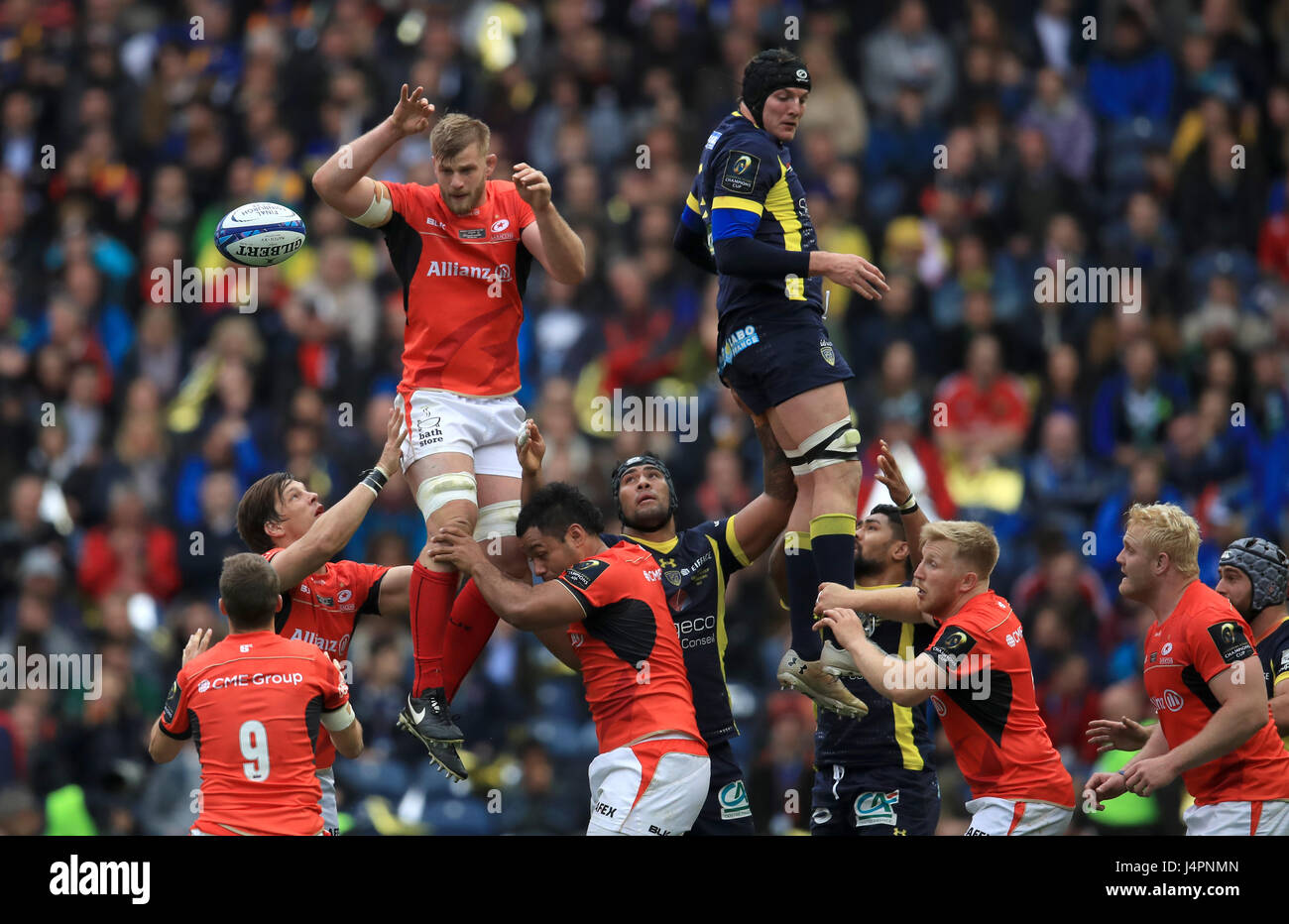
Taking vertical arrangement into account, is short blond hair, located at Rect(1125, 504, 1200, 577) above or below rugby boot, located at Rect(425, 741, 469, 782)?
above

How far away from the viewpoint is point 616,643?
8.04m

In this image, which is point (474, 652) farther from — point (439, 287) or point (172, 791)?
point (172, 791)

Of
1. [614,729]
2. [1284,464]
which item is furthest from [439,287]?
[1284,464]

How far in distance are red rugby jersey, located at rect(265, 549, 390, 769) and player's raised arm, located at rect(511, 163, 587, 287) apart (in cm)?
183

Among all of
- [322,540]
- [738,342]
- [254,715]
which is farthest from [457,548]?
[738,342]

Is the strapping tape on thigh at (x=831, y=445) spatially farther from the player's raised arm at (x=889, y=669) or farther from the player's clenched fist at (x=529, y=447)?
the player's clenched fist at (x=529, y=447)

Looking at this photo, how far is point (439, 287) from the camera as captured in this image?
8.33 m

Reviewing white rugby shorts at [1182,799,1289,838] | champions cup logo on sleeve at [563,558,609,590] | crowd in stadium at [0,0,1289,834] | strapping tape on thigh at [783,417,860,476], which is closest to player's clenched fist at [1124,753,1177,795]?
white rugby shorts at [1182,799,1289,838]

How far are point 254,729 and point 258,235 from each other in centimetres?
253

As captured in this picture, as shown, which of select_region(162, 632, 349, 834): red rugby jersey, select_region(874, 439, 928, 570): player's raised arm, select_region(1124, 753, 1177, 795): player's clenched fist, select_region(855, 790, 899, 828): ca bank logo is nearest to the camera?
select_region(162, 632, 349, 834): red rugby jersey

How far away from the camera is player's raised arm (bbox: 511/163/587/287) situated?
25.8 feet

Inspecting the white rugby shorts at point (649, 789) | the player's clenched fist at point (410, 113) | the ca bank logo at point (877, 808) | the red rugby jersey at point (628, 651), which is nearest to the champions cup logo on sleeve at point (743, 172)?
the player's clenched fist at point (410, 113)

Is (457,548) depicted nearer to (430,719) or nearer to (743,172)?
(430,719)

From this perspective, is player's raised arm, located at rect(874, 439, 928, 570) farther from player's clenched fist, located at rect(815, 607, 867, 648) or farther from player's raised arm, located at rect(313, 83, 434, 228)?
player's raised arm, located at rect(313, 83, 434, 228)
